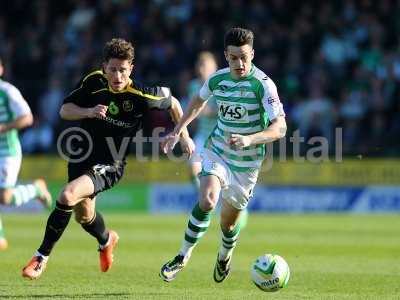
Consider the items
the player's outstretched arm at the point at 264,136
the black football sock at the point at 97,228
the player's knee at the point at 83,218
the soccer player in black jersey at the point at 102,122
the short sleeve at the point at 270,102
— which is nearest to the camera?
the player's outstretched arm at the point at 264,136

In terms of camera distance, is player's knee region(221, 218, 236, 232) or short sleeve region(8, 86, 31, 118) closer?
player's knee region(221, 218, 236, 232)

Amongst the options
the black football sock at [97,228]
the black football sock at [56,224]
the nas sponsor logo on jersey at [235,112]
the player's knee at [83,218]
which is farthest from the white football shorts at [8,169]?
the nas sponsor logo on jersey at [235,112]

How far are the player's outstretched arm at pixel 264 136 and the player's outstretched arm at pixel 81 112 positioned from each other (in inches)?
48.2

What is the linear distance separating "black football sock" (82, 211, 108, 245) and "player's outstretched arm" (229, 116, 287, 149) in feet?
6.58

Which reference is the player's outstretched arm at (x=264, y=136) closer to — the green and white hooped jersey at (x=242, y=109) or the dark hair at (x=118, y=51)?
the green and white hooped jersey at (x=242, y=109)

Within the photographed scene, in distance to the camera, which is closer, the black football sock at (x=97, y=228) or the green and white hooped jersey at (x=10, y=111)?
the black football sock at (x=97, y=228)


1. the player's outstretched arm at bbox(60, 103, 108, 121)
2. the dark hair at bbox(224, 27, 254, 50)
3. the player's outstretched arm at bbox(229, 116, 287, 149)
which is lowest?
the player's outstretched arm at bbox(229, 116, 287, 149)

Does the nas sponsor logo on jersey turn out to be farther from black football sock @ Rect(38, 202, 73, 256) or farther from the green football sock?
black football sock @ Rect(38, 202, 73, 256)

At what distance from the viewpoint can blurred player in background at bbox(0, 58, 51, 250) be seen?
10836 millimetres

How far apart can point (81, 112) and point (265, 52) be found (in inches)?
477

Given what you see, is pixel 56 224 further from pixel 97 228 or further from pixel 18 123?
pixel 18 123

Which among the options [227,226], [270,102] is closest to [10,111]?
[227,226]

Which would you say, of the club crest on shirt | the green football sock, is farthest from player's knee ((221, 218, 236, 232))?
the club crest on shirt

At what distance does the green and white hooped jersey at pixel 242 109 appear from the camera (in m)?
8.07
